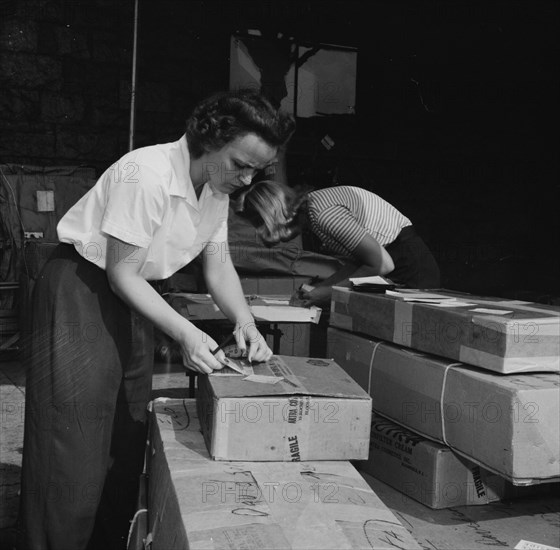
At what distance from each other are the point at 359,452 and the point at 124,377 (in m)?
0.73

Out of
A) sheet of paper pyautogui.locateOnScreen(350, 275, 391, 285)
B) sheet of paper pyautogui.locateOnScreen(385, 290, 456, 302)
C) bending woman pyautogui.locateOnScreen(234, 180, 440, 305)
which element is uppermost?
bending woman pyautogui.locateOnScreen(234, 180, 440, 305)

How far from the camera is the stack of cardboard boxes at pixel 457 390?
1681mm

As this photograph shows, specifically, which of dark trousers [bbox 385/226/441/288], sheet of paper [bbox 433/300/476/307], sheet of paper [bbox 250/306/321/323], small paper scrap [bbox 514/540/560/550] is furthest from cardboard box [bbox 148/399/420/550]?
dark trousers [bbox 385/226/441/288]

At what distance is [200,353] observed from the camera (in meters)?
1.56

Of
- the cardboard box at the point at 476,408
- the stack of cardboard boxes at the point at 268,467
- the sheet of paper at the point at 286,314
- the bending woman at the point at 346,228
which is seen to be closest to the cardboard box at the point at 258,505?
the stack of cardboard boxes at the point at 268,467

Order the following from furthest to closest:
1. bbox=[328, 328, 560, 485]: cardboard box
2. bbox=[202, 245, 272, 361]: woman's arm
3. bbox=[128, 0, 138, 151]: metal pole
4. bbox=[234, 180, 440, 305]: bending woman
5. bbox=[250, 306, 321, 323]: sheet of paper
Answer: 1. bbox=[128, 0, 138, 151]: metal pole
2. bbox=[250, 306, 321, 323]: sheet of paper
3. bbox=[234, 180, 440, 305]: bending woman
4. bbox=[202, 245, 272, 361]: woman's arm
5. bbox=[328, 328, 560, 485]: cardboard box

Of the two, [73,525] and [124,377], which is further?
[124,377]

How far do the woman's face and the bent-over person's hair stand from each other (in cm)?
74

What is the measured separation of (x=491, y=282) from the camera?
20.8 ft

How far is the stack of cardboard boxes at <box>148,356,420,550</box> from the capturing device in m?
1.15

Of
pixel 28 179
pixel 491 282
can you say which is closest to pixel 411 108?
pixel 491 282

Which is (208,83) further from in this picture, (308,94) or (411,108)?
(411,108)

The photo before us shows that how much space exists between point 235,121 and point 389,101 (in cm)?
450

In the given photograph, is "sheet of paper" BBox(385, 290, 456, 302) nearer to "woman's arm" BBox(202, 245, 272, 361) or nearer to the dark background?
"woman's arm" BBox(202, 245, 272, 361)
